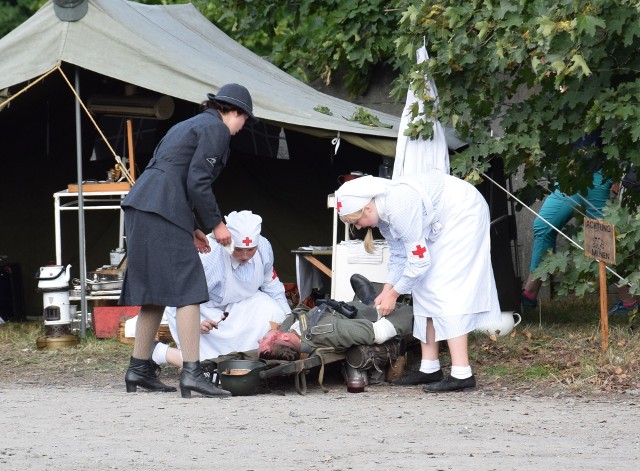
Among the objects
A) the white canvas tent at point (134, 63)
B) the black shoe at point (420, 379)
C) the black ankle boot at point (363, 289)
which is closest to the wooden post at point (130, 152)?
the white canvas tent at point (134, 63)

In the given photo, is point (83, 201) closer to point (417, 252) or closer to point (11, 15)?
point (417, 252)

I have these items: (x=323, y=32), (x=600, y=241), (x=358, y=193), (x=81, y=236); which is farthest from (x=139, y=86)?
(x=323, y=32)

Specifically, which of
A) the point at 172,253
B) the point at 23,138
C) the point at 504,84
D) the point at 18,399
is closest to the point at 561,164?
the point at 504,84

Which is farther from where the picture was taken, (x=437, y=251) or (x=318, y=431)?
(x=437, y=251)

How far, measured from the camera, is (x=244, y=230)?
673cm

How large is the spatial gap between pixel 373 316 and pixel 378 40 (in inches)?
197

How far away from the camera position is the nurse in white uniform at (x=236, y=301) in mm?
6664

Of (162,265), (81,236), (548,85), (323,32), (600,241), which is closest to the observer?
(162,265)

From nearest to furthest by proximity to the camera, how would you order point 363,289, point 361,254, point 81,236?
point 363,289 → point 361,254 → point 81,236

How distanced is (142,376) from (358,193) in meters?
1.38

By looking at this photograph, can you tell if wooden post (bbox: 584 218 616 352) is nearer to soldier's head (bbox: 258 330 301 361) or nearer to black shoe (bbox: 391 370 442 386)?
black shoe (bbox: 391 370 442 386)

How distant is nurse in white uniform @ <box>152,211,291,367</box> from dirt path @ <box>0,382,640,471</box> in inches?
21.3

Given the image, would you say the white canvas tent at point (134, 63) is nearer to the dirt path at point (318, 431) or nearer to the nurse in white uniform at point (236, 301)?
the nurse in white uniform at point (236, 301)

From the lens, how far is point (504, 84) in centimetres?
791
